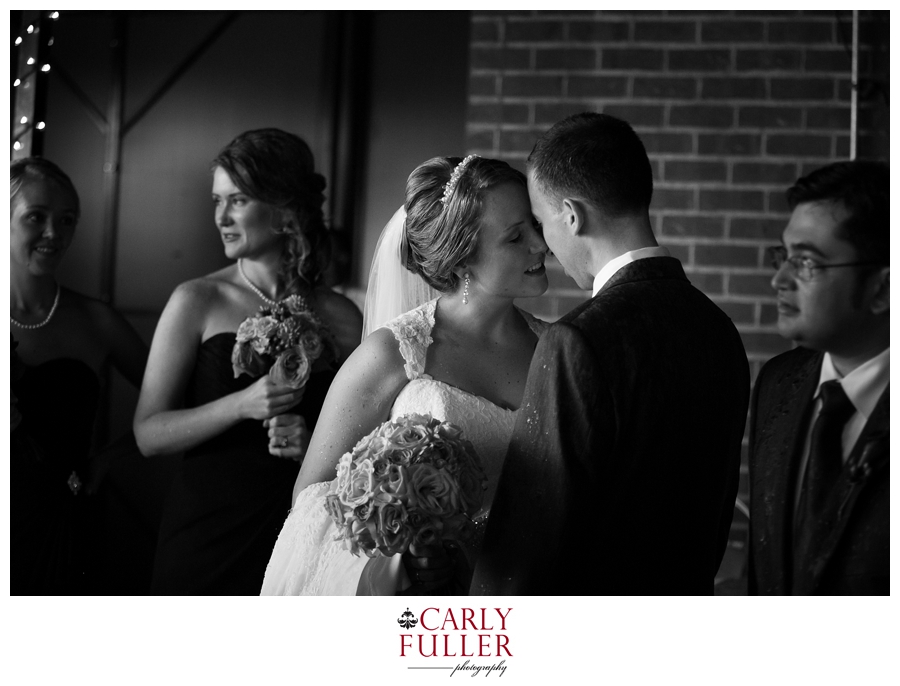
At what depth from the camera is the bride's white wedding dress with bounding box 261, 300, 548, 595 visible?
81.0 inches

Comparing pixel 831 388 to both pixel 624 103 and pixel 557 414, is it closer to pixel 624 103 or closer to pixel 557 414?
pixel 557 414

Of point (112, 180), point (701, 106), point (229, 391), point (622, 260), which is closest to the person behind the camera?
point (622, 260)

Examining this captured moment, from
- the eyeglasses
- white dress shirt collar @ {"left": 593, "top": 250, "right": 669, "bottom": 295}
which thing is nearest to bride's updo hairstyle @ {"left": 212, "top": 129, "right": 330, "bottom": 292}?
white dress shirt collar @ {"left": 593, "top": 250, "right": 669, "bottom": 295}

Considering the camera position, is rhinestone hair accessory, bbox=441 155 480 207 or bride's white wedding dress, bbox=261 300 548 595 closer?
bride's white wedding dress, bbox=261 300 548 595

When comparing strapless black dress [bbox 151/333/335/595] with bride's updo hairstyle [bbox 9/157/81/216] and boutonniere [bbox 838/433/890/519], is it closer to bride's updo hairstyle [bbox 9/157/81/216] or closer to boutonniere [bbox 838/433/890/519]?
bride's updo hairstyle [bbox 9/157/81/216]

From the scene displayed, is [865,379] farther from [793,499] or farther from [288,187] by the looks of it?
Result: [288,187]

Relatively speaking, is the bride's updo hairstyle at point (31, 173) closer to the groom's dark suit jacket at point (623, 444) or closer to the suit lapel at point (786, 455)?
the groom's dark suit jacket at point (623, 444)

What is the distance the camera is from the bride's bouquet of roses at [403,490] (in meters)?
1.67

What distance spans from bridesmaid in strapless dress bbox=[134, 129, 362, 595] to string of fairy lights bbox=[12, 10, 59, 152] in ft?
1.71

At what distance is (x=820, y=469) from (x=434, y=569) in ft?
2.67

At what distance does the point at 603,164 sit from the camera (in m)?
1.70

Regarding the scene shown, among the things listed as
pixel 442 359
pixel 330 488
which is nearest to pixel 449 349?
pixel 442 359

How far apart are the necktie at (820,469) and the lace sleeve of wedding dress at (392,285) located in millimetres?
1038
